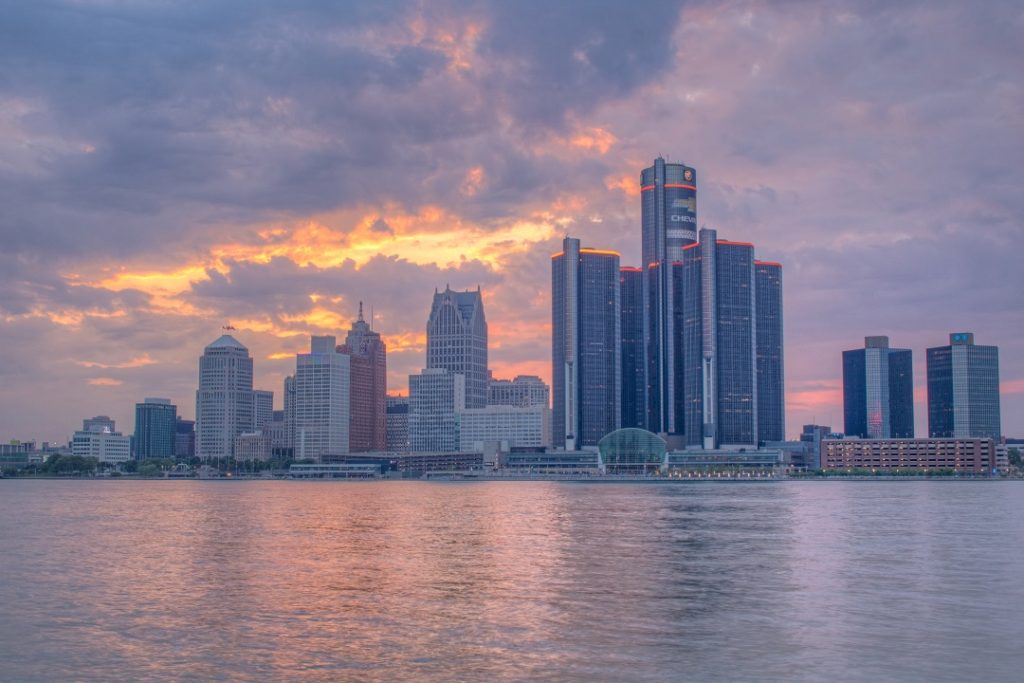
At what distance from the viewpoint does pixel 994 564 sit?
76.6 m

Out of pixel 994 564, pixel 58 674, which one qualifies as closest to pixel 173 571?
pixel 58 674

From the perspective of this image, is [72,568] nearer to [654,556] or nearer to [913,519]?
[654,556]

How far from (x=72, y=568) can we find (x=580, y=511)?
3186 inches

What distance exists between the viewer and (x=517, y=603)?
58.8 metres

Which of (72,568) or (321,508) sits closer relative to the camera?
(72,568)

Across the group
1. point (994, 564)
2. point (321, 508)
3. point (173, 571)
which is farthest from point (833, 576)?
point (321, 508)

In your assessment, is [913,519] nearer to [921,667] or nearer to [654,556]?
[654,556]

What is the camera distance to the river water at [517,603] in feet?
144

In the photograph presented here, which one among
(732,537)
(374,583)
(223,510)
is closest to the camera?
(374,583)

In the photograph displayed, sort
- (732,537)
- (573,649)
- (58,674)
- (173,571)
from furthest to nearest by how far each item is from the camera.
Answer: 1. (732,537)
2. (173,571)
3. (573,649)
4. (58,674)

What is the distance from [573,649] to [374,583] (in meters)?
24.5

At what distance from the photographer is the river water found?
144 ft

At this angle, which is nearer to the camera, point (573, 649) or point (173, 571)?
point (573, 649)

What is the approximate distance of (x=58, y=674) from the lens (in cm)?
4297
